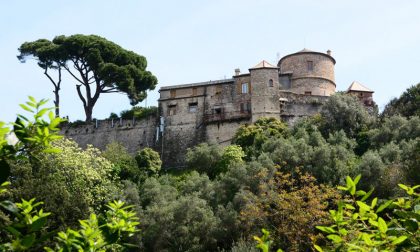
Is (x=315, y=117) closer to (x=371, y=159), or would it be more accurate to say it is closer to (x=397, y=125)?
(x=397, y=125)

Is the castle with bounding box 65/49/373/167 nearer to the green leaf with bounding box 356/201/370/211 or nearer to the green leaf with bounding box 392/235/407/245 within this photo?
the green leaf with bounding box 356/201/370/211

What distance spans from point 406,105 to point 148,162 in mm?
19451

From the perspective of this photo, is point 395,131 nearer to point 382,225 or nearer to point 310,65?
point 310,65

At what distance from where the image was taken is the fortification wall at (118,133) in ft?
166

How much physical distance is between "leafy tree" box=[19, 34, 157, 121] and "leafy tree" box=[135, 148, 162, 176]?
10.7 m

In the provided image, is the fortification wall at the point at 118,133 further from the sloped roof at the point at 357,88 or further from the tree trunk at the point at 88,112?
the sloped roof at the point at 357,88

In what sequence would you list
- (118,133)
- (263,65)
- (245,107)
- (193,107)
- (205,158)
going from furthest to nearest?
1. (118,133)
2. (193,107)
3. (263,65)
4. (245,107)
5. (205,158)

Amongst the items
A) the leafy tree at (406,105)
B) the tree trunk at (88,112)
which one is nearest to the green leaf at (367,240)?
the leafy tree at (406,105)

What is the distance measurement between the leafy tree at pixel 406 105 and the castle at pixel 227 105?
12.3 feet

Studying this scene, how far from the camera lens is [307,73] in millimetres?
50906

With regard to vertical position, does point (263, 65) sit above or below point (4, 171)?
above

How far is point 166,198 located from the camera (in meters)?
33.8

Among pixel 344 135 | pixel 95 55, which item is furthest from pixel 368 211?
pixel 95 55

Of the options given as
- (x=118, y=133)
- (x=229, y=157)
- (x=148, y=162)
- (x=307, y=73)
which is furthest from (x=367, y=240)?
(x=118, y=133)
